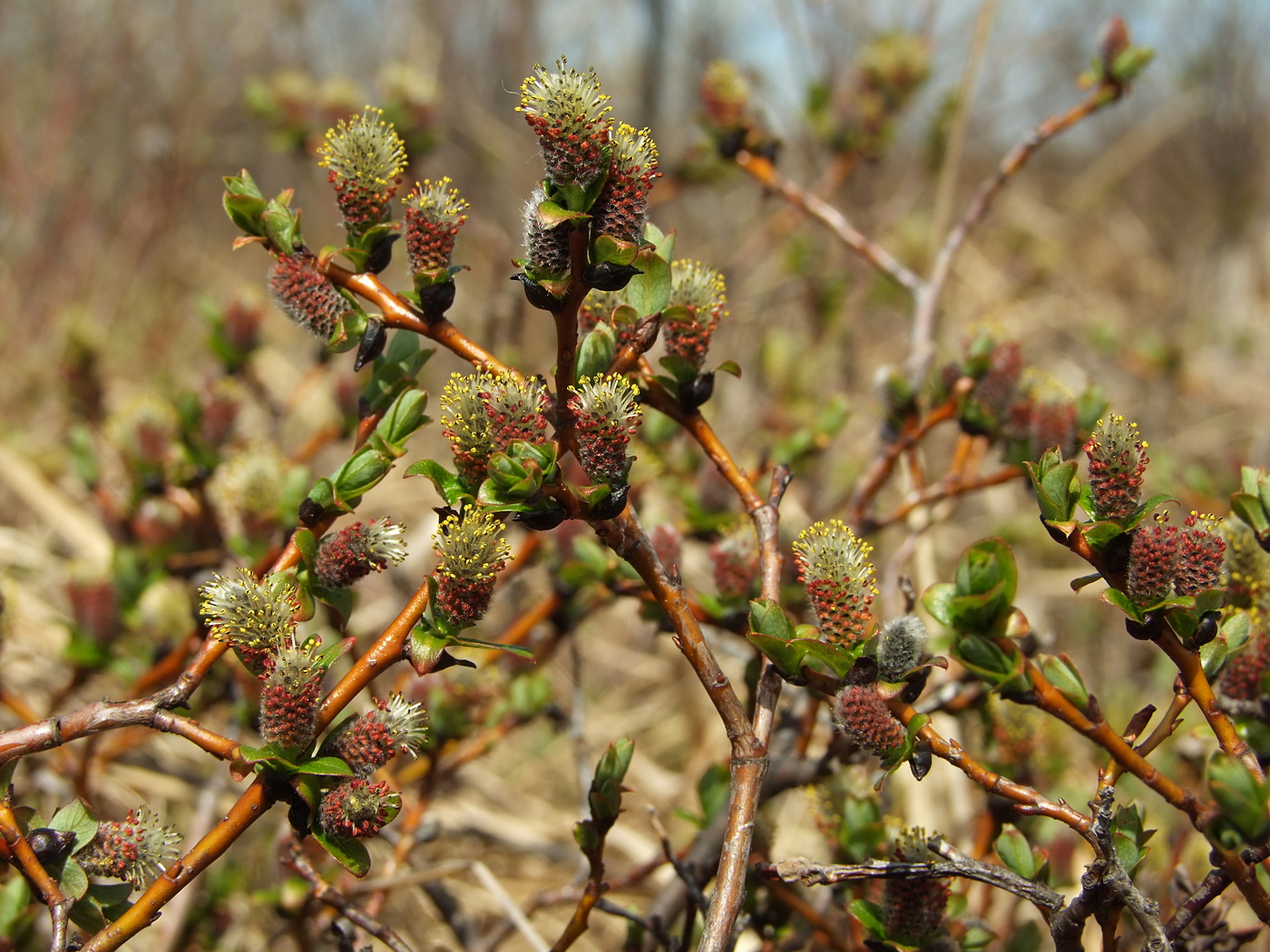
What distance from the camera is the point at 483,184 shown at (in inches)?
232

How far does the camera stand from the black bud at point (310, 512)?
3.81 ft

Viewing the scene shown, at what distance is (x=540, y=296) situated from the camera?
37.3 inches

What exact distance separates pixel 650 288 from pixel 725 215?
525 cm

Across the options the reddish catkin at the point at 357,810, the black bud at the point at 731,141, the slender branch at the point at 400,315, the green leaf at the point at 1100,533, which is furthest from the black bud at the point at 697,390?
the black bud at the point at 731,141

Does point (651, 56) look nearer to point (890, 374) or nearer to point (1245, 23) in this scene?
point (890, 374)

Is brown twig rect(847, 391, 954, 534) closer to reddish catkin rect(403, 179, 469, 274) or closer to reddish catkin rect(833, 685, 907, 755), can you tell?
A: reddish catkin rect(833, 685, 907, 755)

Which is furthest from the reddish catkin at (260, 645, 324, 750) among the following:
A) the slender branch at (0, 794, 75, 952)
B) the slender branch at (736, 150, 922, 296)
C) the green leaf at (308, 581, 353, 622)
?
the slender branch at (736, 150, 922, 296)

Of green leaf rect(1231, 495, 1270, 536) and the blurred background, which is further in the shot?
the blurred background

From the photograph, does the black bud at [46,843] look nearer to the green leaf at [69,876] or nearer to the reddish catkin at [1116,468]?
the green leaf at [69,876]

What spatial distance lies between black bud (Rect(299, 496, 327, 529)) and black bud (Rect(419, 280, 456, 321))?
262 millimetres

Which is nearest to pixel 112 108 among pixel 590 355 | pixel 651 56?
pixel 651 56

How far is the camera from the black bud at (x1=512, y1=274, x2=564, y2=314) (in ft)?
3.10

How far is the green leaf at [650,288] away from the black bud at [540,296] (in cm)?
17

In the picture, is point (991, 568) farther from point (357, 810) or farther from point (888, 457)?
point (888, 457)
